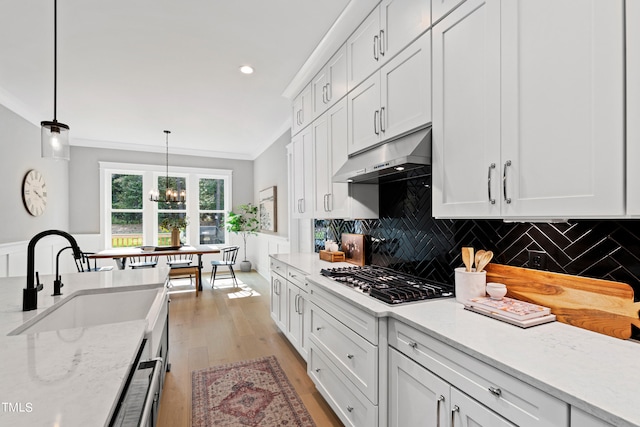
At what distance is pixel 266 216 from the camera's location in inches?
250

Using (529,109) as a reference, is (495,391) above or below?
below

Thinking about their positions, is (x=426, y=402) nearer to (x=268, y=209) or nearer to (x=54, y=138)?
(x=54, y=138)

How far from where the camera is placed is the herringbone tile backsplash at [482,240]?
3.86ft

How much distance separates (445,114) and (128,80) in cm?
353

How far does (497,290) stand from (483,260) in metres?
0.17

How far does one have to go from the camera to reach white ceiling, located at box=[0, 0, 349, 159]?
2.29 metres

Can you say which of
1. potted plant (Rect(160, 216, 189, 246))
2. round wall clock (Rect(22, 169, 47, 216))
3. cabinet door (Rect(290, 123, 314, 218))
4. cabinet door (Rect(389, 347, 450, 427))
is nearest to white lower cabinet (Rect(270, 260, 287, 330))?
cabinet door (Rect(290, 123, 314, 218))

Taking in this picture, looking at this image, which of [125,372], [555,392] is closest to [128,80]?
[125,372]

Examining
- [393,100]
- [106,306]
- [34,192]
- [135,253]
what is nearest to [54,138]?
[106,306]

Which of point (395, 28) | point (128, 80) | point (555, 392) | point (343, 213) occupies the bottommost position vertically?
point (555, 392)

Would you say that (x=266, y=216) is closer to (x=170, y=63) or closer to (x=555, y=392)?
(x=170, y=63)

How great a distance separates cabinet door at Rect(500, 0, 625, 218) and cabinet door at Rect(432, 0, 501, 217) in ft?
0.18

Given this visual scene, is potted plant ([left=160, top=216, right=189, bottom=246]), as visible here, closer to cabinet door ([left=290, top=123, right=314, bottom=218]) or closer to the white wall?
the white wall

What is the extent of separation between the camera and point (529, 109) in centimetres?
117
